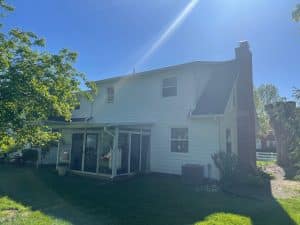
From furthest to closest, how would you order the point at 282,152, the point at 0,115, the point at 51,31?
the point at 282,152
the point at 51,31
the point at 0,115

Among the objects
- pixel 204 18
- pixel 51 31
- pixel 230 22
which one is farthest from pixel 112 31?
pixel 230 22

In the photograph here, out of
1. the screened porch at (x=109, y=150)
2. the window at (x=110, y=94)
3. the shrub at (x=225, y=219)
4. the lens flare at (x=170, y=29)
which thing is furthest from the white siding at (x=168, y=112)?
the shrub at (x=225, y=219)

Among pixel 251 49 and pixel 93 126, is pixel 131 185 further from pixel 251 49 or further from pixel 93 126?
pixel 251 49

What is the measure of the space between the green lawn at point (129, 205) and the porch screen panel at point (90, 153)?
2.16 m

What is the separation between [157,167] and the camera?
1509 centimetres

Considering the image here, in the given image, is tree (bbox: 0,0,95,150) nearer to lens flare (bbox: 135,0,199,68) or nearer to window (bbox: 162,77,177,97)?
lens flare (bbox: 135,0,199,68)

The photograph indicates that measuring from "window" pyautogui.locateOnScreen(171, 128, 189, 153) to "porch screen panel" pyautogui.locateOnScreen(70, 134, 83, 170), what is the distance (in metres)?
5.18

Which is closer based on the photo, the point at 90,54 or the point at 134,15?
the point at 134,15

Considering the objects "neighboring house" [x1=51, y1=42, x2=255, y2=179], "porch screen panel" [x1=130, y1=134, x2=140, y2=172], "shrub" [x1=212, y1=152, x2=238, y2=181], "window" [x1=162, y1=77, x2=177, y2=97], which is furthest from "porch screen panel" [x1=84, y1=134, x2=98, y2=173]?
"shrub" [x1=212, y1=152, x2=238, y2=181]

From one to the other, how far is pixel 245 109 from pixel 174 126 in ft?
14.7

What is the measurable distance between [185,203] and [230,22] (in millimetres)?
8430

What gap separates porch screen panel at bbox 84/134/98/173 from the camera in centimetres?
1394

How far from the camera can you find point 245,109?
51.2 ft

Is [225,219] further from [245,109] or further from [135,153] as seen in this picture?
[245,109]
